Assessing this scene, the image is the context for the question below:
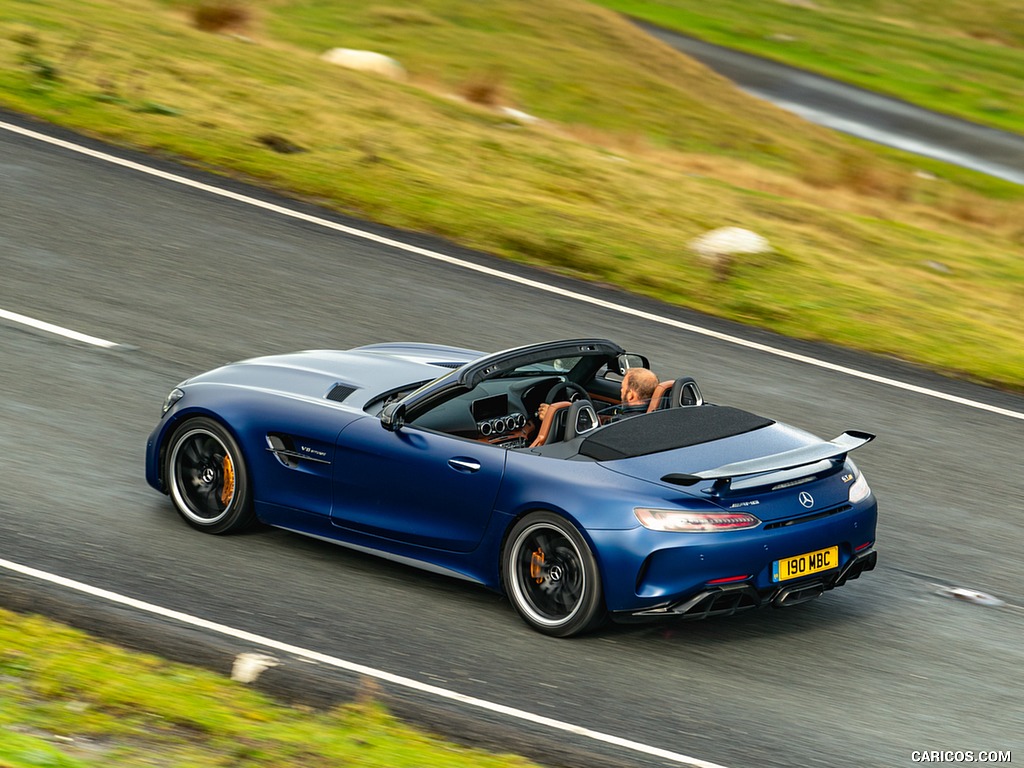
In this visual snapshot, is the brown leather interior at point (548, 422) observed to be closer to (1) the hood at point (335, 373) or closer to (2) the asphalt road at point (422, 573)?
(2) the asphalt road at point (422, 573)

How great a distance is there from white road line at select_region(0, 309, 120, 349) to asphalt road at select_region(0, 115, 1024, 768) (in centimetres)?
10

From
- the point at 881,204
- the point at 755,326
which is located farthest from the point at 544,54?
the point at 755,326

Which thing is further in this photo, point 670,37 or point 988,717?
point 670,37

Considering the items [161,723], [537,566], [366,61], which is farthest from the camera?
[366,61]

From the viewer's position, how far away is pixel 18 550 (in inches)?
311

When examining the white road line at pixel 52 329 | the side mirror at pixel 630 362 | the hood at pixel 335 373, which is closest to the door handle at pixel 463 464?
the hood at pixel 335 373

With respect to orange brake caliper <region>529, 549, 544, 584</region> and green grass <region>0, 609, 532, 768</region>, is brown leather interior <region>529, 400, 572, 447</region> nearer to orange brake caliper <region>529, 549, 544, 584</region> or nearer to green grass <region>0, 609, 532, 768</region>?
orange brake caliper <region>529, 549, 544, 584</region>

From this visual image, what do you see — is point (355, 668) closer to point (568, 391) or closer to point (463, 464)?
point (463, 464)

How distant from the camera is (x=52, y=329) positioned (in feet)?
37.6

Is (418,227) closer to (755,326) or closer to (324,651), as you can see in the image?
(755,326)

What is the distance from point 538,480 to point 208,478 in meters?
2.28

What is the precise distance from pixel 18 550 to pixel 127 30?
41.4 feet

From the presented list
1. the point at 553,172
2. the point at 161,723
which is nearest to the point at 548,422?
the point at 161,723

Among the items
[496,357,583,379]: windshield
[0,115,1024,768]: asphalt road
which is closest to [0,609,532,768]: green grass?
[0,115,1024,768]: asphalt road
